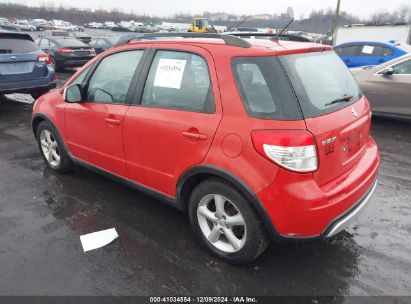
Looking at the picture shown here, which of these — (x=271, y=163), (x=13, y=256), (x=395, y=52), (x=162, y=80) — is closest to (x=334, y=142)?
(x=271, y=163)

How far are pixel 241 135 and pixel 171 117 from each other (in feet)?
2.30

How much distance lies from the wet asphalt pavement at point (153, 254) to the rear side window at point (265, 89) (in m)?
1.25

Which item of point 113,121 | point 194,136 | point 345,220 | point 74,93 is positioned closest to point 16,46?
point 74,93

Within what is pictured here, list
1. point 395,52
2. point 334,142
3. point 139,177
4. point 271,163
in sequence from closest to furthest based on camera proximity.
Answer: point 271,163 → point 334,142 → point 139,177 → point 395,52

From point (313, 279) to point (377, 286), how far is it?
0.46 meters

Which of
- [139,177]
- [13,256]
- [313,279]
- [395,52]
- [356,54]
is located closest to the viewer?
[313,279]

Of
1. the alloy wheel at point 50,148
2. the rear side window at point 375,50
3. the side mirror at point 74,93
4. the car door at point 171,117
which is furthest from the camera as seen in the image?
the rear side window at point 375,50

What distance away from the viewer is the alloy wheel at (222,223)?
280 cm

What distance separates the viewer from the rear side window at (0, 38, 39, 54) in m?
7.32

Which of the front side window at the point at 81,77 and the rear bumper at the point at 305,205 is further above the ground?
the front side window at the point at 81,77

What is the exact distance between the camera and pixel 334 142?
8.54 feet

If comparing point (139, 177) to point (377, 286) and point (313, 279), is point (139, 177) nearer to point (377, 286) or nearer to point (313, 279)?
point (313, 279)

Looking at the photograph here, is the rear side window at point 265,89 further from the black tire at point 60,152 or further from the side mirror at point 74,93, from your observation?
the black tire at point 60,152

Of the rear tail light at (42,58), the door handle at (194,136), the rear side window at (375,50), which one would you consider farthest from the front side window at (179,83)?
the rear side window at (375,50)
